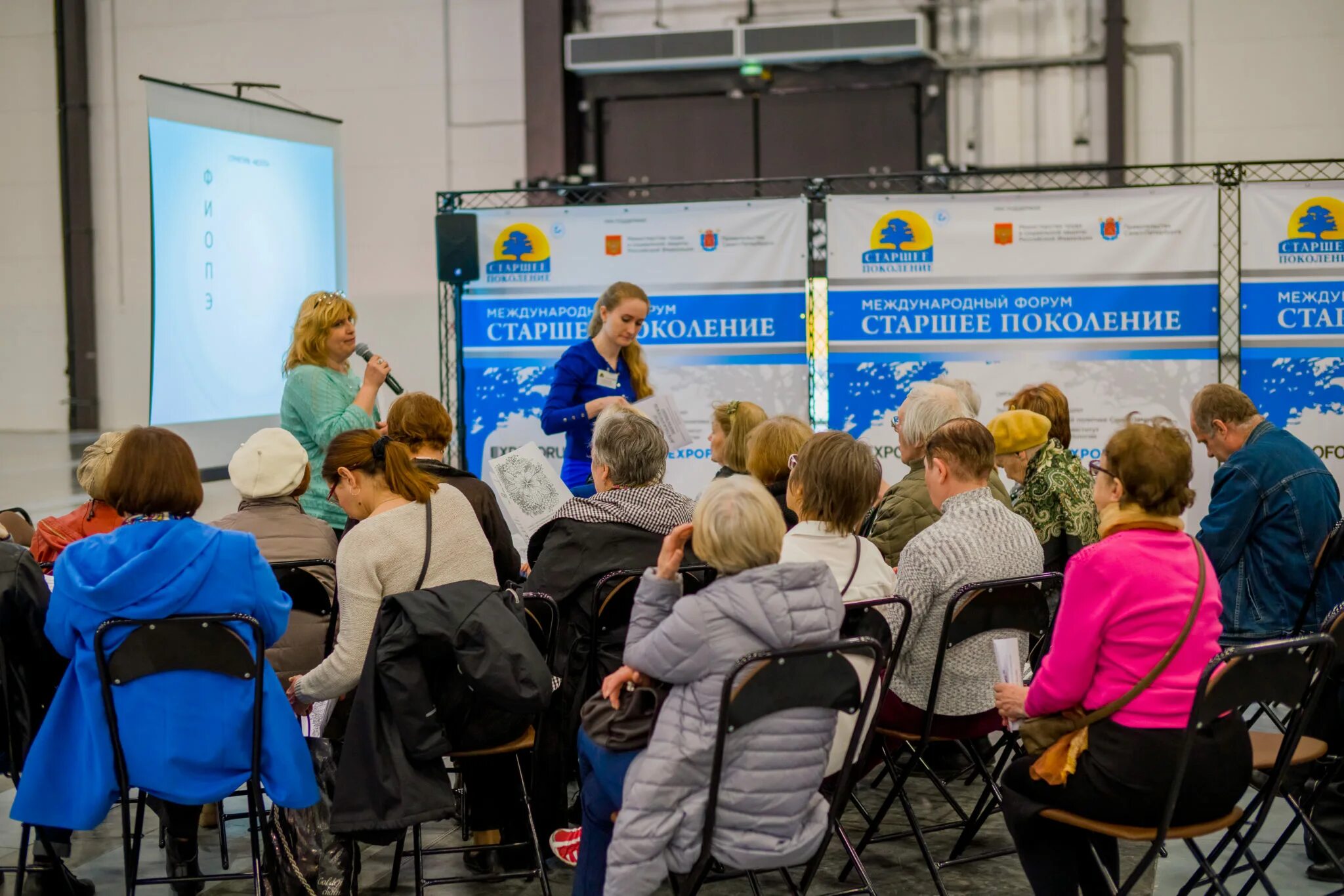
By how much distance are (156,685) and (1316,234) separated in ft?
17.3

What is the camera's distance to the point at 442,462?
11.8ft

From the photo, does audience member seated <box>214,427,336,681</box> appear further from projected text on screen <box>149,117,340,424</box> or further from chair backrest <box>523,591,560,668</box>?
projected text on screen <box>149,117,340,424</box>

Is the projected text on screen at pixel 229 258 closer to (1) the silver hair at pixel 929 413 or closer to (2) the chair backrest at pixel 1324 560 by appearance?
(1) the silver hair at pixel 929 413

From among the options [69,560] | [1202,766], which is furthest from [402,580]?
[1202,766]

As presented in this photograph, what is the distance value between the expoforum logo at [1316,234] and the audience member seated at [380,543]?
4.47 metres

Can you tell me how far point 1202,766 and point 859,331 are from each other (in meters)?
3.98

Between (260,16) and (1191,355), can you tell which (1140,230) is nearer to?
(1191,355)

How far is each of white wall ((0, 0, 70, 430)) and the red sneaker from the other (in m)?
9.60

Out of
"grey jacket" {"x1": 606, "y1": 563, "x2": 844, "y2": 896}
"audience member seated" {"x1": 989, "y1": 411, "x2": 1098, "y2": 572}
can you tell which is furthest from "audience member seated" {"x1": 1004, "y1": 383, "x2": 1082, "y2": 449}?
"grey jacket" {"x1": 606, "y1": 563, "x2": 844, "y2": 896}

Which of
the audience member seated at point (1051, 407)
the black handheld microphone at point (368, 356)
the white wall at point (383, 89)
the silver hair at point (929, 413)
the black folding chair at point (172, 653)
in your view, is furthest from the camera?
the white wall at point (383, 89)

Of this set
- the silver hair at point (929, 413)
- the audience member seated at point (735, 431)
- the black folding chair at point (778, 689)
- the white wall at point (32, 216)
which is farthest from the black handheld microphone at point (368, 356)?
the white wall at point (32, 216)

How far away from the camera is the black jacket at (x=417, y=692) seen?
8.60 ft

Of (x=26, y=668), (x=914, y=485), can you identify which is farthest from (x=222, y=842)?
(x=914, y=485)

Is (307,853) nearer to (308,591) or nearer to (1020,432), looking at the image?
(308,591)
